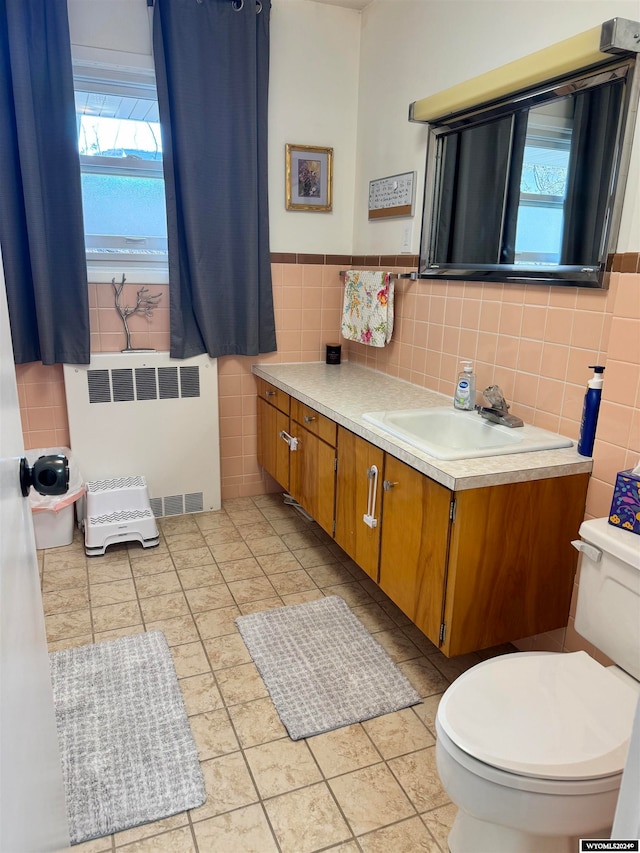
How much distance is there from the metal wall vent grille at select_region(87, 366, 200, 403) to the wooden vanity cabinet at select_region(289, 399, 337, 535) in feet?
2.13

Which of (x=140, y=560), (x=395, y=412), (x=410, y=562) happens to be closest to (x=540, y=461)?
(x=410, y=562)

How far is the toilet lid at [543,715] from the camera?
1182 mm

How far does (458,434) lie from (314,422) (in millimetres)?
638

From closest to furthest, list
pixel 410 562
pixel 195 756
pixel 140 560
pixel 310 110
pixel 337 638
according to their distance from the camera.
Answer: pixel 195 756 < pixel 410 562 < pixel 337 638 < pixel 140 560 < pixel 310 110

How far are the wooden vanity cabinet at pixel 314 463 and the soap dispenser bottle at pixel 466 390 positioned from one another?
0.51 metres

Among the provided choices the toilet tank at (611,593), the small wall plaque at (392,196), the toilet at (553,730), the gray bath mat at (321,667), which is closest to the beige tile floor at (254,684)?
the gray bath mat at (321,667)

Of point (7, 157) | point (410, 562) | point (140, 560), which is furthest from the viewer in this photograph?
point (140, 560)

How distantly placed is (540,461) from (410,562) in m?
0.52

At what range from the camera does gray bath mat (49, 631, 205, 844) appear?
5.05ft

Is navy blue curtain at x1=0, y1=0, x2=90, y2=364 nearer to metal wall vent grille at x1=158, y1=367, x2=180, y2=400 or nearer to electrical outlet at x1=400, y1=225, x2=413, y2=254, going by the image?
metal wall vent grille at x1=158, y1=367, x2=180, y2=400

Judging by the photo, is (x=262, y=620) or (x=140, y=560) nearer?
(x=262, y=620)

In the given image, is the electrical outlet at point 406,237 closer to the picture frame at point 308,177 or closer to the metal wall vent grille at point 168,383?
the picture frame at point 308,177

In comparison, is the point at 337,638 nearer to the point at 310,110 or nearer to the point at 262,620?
the point at 262,620

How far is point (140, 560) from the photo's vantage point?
280 centimetres
